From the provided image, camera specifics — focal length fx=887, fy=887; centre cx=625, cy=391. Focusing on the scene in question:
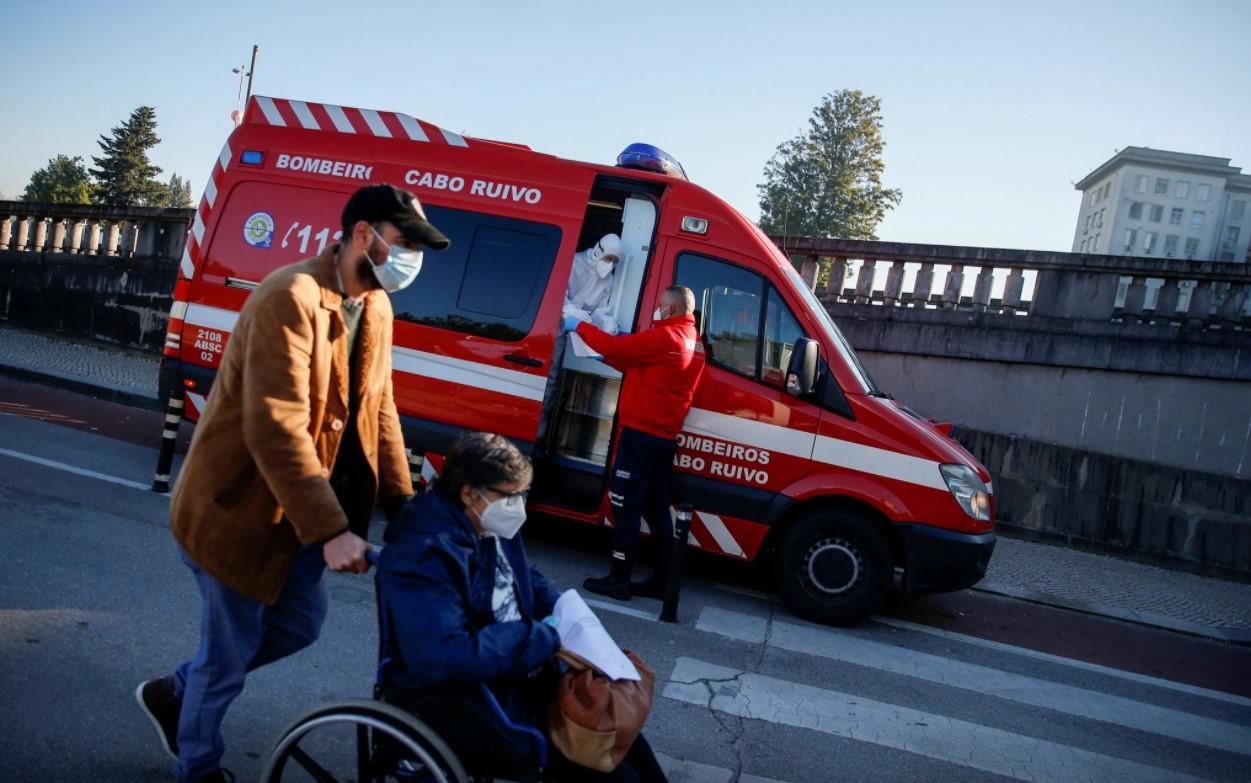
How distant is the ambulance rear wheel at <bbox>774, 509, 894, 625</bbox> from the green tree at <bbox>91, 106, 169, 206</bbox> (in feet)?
221

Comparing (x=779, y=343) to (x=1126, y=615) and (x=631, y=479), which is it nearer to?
(x=631, y=479)

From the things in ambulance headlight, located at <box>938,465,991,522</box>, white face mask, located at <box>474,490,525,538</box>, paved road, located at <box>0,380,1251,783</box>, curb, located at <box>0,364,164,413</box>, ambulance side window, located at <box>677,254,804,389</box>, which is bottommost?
paved road, located at <box>0,380,1251,783</box>

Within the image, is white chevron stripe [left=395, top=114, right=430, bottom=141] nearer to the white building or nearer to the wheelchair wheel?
the wheelchair wheel

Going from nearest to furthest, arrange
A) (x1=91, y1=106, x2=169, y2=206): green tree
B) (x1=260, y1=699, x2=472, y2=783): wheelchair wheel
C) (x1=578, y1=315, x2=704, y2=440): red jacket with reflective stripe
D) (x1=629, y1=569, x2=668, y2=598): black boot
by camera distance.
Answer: (x1=260, y1=699, x2=472, y2=783): wheelchair wheel < (x1=578, y1=315, x2=704, y2=440): red jacket with reflective stripe < (x1=629, y1=569, x2=668, y2=598): black boot < (x1=91, y1=106, x2=169, y2=206): green tree

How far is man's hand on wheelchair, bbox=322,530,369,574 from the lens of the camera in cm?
243

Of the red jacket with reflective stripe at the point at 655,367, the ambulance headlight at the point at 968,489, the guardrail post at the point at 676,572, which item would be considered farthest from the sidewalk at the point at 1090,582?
the red jacket with reflective stripe at the point at 655,367

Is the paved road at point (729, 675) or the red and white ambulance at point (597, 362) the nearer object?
the paved road at point (729, 675)

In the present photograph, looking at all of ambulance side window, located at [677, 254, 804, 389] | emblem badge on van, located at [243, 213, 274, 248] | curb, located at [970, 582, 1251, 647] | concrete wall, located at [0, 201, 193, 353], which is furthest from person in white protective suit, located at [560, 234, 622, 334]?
concrete wall, located at [0, 201, 193, 353]

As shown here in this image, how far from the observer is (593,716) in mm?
2527

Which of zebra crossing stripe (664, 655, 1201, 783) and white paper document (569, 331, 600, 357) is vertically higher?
white paper document (569, 331, 600, 357)

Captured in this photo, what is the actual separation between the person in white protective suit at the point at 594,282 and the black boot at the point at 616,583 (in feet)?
5.58

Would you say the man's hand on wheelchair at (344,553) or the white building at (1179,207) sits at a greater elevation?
the white building at (1179,207)

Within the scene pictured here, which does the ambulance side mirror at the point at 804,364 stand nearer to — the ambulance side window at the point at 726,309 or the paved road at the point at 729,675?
the ambulance side window at the point at 726,309

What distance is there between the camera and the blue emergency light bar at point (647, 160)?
6.80 m
